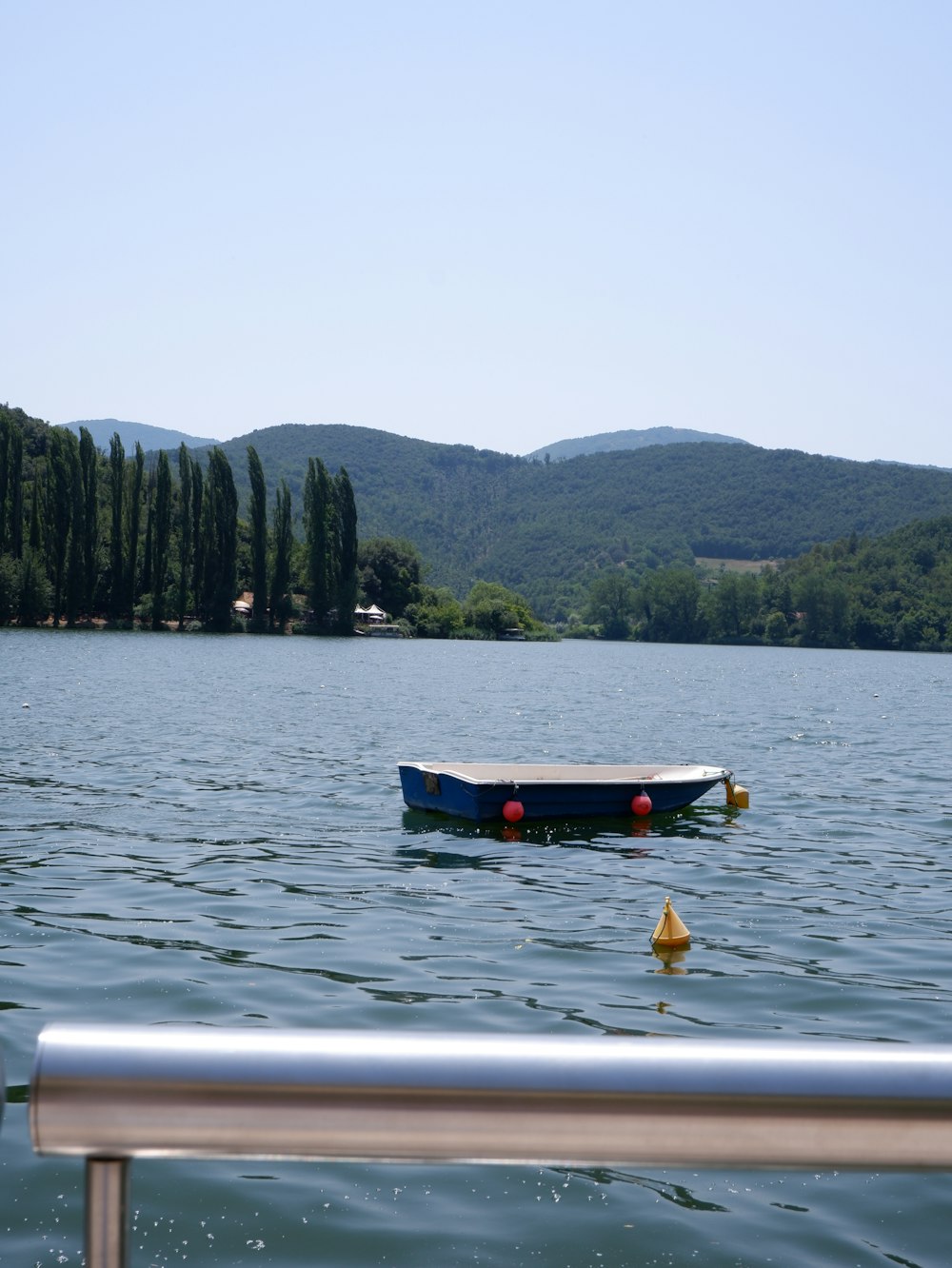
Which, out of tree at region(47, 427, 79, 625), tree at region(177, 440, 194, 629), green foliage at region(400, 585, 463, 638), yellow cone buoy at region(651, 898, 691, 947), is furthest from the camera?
green foliage at region(400, 585, 463, 638)

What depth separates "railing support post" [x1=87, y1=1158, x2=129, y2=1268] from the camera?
1.28 m

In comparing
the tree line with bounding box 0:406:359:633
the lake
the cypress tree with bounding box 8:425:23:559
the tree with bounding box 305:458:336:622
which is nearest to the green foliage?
the tree line with bounding box 0:406:359:633

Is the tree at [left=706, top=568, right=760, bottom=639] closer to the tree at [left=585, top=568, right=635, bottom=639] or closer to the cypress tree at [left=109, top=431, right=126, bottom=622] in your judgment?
the tree at [left=585, top=568, right=635, bottom=639]

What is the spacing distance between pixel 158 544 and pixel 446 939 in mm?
91936

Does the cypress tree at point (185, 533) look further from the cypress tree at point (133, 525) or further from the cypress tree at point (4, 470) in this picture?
the cypress tree at point (4, 470)

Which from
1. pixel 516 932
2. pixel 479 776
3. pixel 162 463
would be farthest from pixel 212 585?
pixel 516 932

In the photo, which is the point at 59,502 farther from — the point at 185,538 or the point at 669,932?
the point at 669,932

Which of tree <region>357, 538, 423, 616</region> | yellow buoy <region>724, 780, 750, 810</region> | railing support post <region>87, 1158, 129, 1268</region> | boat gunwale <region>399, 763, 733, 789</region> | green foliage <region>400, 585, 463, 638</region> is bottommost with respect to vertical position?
yellow buoy <region>724, 780, 750, 810</region>

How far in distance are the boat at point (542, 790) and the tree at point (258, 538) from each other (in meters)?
84.3

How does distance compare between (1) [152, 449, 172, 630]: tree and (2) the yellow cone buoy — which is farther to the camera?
(1) [152, 449, 172, 630]: tree

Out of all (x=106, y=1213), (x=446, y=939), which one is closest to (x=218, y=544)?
(x=446, y=939)

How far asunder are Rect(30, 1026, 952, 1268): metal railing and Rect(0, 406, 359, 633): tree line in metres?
97.0

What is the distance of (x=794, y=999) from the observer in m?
9.83

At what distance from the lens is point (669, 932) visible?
11305mm
